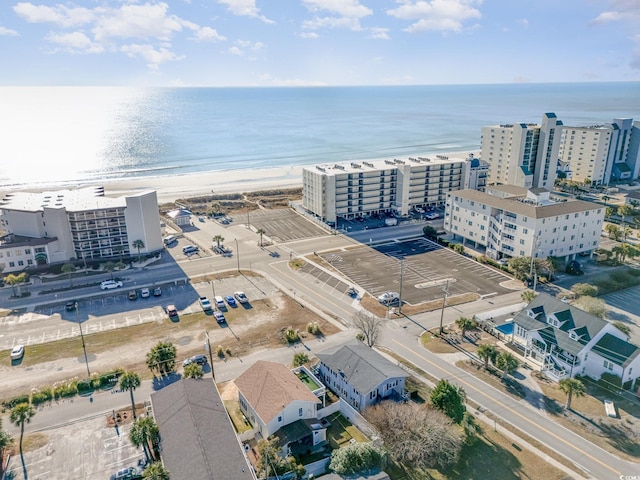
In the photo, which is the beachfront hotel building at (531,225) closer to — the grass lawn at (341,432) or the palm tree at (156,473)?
the grass lawn at (341,432)

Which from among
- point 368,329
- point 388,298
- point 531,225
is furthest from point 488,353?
point 531,225

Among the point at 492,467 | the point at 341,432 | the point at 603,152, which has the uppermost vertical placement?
the point at 603,152

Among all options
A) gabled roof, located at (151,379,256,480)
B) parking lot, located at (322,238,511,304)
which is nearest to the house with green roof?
parking lot, located at (322,238,511,304)

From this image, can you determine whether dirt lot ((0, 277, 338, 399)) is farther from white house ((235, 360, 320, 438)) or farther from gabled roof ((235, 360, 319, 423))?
white house ((235, 360, 320, 438))

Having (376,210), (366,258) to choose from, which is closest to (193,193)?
(376,210)

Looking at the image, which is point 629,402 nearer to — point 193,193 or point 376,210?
point 376,210

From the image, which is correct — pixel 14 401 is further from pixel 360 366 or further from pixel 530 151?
pixel 530 151

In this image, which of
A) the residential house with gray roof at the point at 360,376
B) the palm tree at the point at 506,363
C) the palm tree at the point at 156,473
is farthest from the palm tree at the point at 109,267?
the palm tree at the point at 506,363
